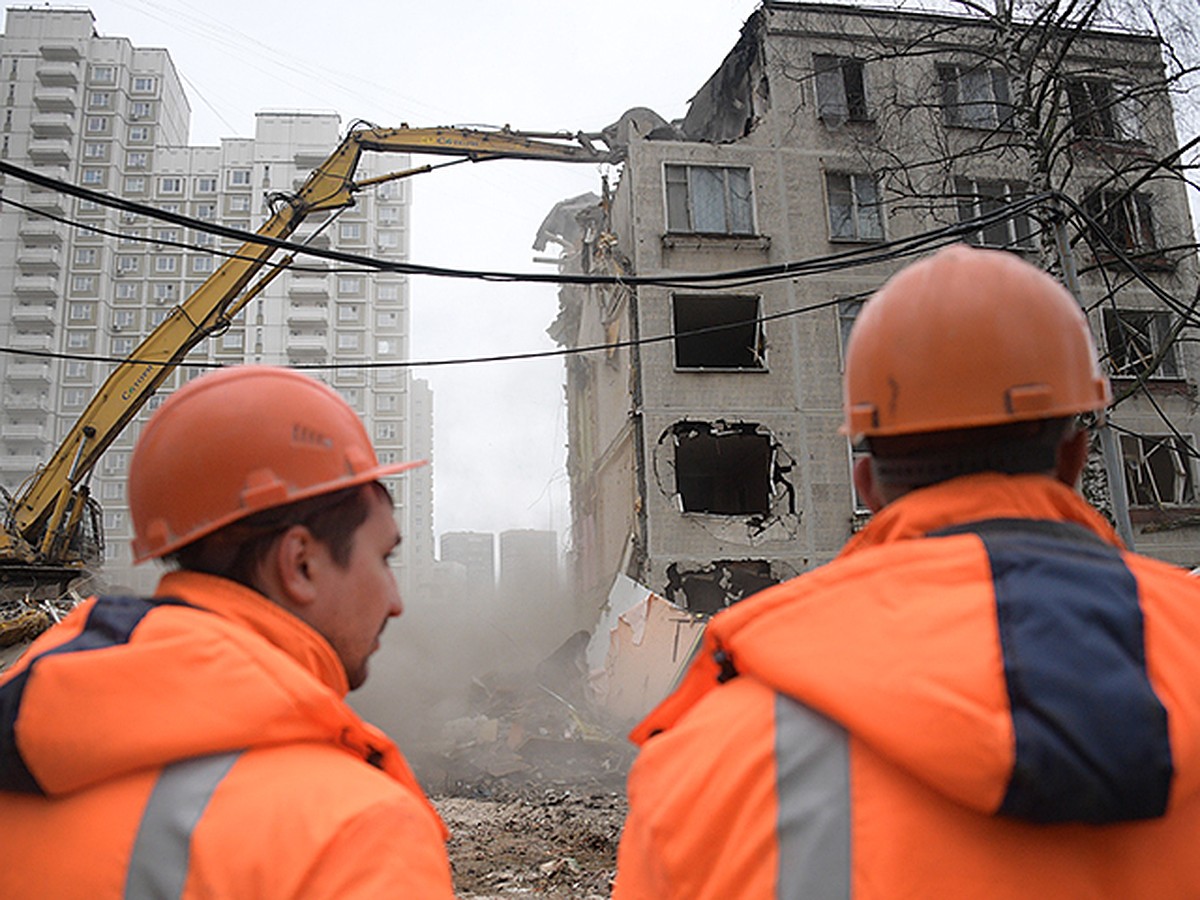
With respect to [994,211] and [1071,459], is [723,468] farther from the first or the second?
[1071,459]

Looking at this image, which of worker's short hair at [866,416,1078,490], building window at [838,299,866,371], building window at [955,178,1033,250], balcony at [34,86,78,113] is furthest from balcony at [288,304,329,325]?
worker's short hair at [866,416,1078,490]

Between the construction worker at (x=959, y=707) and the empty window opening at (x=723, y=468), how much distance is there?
15.9 meters

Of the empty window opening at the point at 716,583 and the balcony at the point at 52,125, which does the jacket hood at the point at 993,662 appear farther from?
the balcony at the point at 52,125

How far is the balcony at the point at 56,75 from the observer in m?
63.4

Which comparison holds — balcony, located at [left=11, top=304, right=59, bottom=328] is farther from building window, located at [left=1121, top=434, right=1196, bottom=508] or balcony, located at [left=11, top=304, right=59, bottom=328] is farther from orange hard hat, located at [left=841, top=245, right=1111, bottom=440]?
orange hard hat, located at [left=841, top=245, right=1111, bottom=440]

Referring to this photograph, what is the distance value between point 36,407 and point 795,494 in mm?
59744

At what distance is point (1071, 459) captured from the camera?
1401 mm

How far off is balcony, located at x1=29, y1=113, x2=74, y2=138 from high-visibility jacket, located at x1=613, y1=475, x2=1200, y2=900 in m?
77.0

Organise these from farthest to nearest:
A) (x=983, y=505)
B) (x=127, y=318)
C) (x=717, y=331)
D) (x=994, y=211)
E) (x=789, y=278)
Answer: (x=127, y=318) → (x=994, y=211) → (x=717, y=331) → (x=789, y=278) → (x=983, y=505)

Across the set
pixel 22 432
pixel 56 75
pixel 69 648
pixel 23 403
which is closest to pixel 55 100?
pixel 56 75

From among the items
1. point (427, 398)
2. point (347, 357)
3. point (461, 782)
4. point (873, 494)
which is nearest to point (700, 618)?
point (461, 782)

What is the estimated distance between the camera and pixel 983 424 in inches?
50.3

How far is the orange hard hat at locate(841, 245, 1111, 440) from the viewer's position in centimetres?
128

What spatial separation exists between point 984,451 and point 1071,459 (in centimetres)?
23
